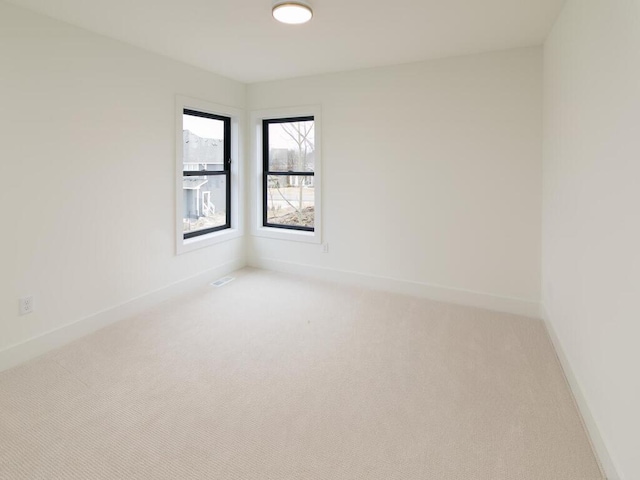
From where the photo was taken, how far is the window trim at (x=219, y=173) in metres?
3.86

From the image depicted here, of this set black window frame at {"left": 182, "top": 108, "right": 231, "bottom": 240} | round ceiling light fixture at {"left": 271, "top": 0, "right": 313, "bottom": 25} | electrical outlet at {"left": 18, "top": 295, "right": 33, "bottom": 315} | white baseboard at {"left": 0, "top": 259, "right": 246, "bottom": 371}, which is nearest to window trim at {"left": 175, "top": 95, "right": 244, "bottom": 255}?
black window frame at {"left": 182, "top": 108, "right": 231, "bottom": 240}

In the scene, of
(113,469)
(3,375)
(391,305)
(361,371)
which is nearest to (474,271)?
(391,305)

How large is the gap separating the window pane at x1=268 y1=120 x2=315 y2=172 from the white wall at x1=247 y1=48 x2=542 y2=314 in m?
0.31

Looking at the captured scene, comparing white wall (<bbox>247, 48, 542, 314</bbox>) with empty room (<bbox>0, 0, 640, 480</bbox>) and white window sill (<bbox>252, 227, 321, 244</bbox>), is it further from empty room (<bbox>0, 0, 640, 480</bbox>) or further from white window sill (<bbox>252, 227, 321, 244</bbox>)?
white window sill (<bbox>252, 227, 321, 244</bbox>)

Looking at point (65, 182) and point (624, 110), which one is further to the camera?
point (65, 182)

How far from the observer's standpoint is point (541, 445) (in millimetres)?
1825

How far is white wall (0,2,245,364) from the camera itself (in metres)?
2.52

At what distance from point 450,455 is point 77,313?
9.40ft

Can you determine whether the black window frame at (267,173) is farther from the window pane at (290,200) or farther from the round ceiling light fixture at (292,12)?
the round ceiling light fixture at (292,12)

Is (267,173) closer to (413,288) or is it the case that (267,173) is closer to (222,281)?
(222,281)

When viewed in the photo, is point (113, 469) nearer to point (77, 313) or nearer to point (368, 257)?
point (77, 313)

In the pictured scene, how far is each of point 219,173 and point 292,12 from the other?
8.10 ft

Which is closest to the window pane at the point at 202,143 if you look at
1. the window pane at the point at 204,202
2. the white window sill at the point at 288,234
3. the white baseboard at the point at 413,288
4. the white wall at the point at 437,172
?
the window pane at the point at 204,202

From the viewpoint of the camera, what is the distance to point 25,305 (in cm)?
264
